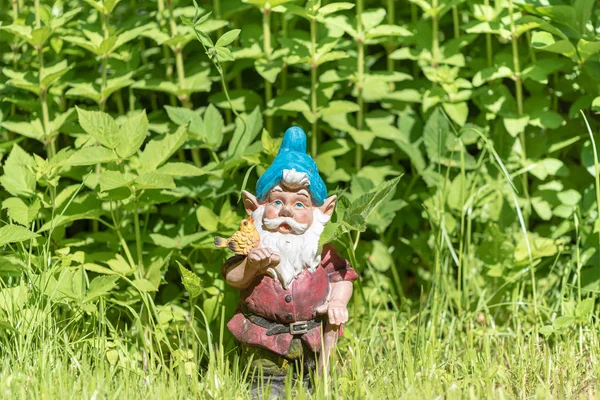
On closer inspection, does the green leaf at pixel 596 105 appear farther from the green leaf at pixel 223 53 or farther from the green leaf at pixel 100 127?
the green leaf at pixel 100 127

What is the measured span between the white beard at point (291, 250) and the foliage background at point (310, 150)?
0.23 metres

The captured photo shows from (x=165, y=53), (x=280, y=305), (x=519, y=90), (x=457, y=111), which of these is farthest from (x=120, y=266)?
(x=519, y=90)

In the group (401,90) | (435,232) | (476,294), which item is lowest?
(476,294)

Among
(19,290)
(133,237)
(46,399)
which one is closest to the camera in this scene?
(46,399)

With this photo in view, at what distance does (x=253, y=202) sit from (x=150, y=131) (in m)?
0.95

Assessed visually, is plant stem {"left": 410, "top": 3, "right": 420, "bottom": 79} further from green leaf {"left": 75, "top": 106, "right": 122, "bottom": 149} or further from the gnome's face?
green leaf {"left": 75, "top": 106, "right": 122, "bottom": 149}

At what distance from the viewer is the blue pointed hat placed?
9.24ft

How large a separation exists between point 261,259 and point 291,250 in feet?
0.41

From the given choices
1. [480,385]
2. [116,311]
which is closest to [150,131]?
[116,311]

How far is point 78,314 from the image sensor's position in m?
2.99

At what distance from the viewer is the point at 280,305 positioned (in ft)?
9.04

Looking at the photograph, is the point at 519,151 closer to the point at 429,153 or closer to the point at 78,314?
the point at 429,153

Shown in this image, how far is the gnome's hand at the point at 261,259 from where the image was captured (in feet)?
8.86

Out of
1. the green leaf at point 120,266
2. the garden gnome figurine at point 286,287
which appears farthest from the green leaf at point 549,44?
the green leaf at point 120,266
